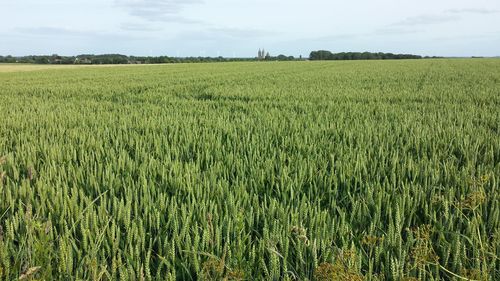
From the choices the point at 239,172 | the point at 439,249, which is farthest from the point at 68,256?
the point at 439,249

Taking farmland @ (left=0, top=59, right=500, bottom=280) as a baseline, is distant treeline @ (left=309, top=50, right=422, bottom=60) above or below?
above

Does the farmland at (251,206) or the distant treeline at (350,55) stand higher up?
the distant treeline at (350,55)

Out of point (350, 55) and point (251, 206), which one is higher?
point (350, 55)

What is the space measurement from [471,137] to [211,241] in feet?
10.9

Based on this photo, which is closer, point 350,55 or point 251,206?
point 251,206

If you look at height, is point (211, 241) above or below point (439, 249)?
above

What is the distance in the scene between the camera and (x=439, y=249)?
1.69m

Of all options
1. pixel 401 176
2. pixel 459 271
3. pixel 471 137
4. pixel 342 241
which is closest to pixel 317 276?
pixel 342 241

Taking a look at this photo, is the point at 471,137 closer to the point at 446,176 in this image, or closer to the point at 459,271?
the point at 446,176

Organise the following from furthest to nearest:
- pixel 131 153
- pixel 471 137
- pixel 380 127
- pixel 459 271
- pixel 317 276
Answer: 1. pixel 380 127
2. pixel 471 137
3. pixel 131 153
4. pixel 459 271
5. pixel 317 276

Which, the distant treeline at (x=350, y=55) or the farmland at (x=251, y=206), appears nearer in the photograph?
the farmland at (x=251, y=206)

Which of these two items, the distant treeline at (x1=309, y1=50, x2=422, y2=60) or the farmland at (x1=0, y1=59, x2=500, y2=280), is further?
the distant treeline at (x1=309, y1=50, x2=422, y2=60)

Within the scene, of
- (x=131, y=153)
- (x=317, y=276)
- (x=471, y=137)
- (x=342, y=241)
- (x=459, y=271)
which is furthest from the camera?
(x=471, y=137)

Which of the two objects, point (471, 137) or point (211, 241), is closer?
point (211, 241)
